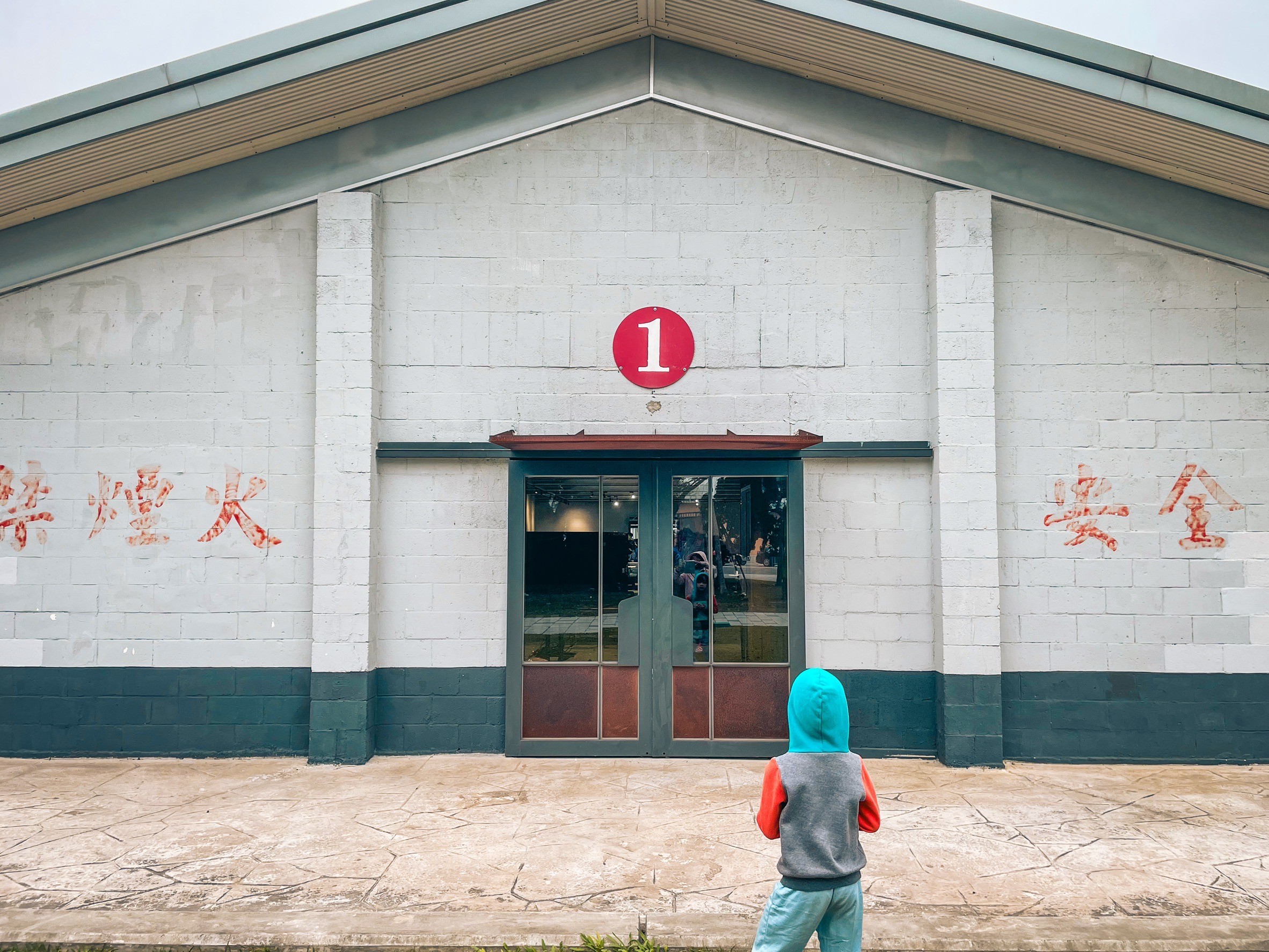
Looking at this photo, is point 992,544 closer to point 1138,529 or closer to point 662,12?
point 1138,529

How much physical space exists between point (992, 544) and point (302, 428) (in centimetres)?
677

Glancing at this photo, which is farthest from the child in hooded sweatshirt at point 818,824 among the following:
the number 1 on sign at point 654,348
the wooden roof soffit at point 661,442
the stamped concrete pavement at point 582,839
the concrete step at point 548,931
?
the number 1 on sign at point 654,348

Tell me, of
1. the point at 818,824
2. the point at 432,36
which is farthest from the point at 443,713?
the point at 432,36

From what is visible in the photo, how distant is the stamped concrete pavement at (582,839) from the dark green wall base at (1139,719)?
0.19 meters

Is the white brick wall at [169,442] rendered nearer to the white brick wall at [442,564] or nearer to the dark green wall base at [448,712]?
the dark green wall base at [448,712]

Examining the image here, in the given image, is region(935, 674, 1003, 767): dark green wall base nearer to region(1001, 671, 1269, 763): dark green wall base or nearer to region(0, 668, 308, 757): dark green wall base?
region(1001, 671, 1269, 763): dark green wall base

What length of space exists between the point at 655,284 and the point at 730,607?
3.29m

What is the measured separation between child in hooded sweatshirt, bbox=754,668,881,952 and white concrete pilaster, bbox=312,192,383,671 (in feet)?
18.9

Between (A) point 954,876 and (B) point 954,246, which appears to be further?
(B) point 954,246

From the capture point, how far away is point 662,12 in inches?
316

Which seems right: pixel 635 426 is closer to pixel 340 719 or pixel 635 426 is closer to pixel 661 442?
pixel 661 442

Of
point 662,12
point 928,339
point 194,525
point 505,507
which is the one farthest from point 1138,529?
point 194,525

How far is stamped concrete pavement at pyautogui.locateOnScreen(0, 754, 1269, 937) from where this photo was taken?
5.07 m

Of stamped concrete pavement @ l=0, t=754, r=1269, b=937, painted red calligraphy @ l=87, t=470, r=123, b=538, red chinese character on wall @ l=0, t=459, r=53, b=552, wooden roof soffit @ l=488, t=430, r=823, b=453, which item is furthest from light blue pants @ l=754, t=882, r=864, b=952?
red chinese character on wall @ l=0, t=459, r=53, b=552
